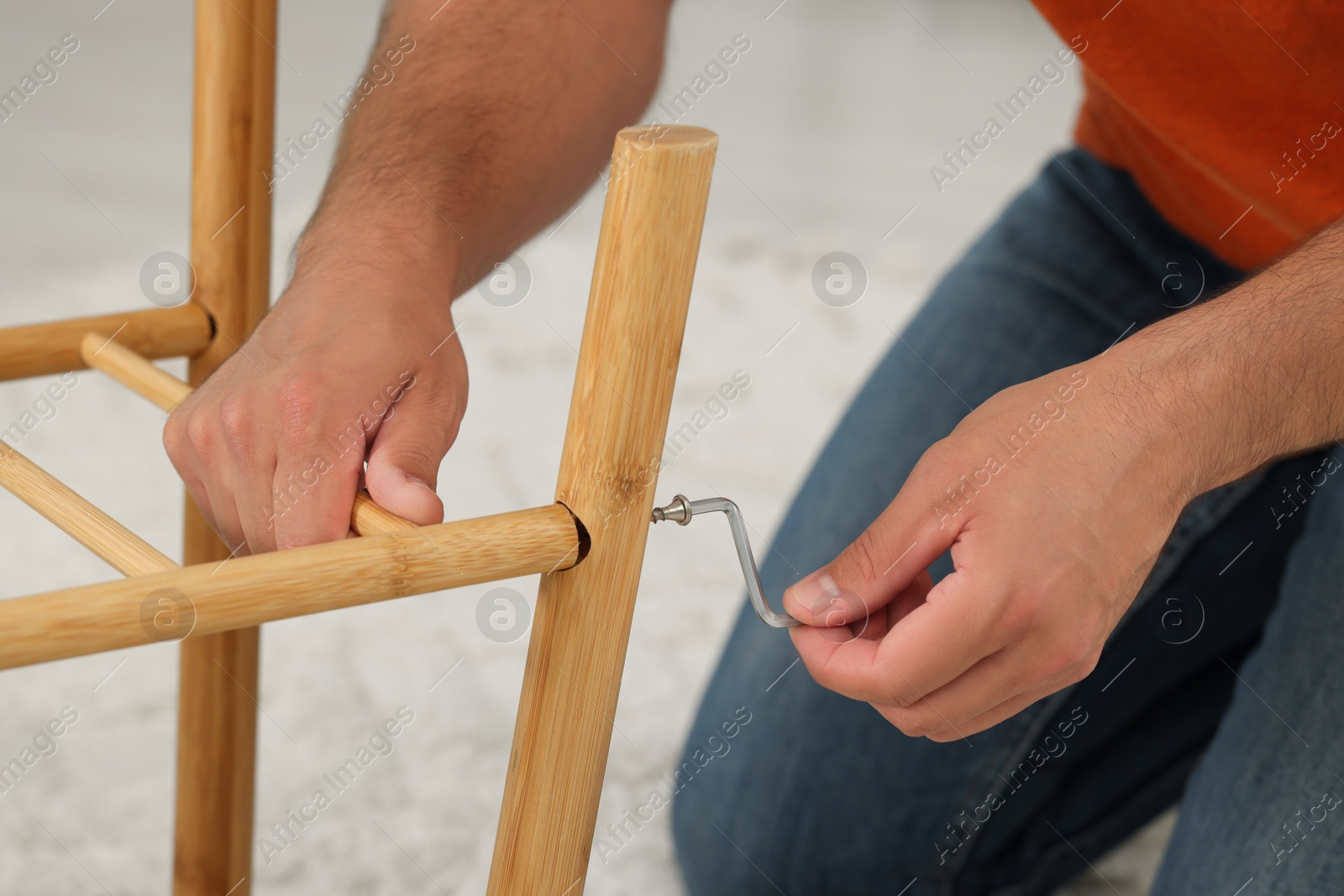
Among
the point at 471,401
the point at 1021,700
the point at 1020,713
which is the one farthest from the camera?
the point at 471,401

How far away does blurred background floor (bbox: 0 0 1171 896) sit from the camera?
35.0 inches

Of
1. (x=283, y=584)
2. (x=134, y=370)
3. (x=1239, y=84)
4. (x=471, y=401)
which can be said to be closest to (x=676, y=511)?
(x=283, y=584)

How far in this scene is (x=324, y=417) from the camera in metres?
0.44

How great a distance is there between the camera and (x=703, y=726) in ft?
2.90

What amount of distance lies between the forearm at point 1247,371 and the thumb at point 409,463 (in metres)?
0.25

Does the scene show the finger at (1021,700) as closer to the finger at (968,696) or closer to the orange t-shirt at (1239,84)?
the finger at (968,696)

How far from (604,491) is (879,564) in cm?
10

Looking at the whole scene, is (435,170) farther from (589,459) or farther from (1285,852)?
(1285,852)

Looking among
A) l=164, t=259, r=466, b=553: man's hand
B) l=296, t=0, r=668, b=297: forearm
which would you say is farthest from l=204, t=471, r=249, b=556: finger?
l=296, t=0, r=668, b=297: forearm

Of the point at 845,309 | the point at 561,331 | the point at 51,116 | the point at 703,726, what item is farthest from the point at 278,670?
the point at 51,116

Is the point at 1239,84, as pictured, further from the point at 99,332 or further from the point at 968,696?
the point at 99,332

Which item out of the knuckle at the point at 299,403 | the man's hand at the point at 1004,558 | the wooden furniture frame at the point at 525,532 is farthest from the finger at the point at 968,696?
the knuckle at the point at 299,403

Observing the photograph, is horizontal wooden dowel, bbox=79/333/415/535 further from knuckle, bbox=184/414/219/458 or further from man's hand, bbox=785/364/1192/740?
man's hand, bbox=785/364/1192/740

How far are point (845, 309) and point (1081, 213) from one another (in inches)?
34.1
